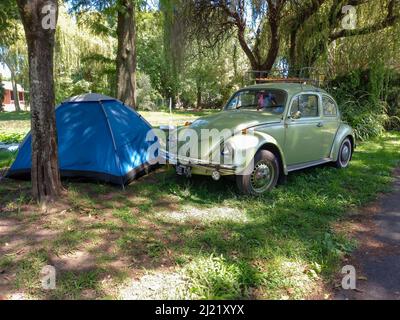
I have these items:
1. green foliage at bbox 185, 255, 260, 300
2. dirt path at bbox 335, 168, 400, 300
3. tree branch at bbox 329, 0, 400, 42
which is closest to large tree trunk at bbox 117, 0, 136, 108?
tree branch at bbox 329, 0, 400, 42

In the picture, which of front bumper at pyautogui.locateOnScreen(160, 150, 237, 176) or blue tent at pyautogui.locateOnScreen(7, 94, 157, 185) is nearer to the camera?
front bumper at pyautogui.locateOnScreen(160, 150, 237, 176)

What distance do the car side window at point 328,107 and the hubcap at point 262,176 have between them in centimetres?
214

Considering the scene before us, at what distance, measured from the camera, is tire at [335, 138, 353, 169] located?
25.0 ft

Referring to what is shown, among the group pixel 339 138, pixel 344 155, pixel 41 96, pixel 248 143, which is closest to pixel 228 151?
pixel 248 143

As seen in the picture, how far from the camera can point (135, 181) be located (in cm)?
652

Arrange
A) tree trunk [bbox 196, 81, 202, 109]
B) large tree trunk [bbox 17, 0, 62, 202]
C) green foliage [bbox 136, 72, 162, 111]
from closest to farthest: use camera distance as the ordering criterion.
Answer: large tree trunk [bbox 17, 0, 62, 202] → green foliage [bbox 136, 72, 162, 111] → tree trunk [bbox 196, 81, 202, 109]

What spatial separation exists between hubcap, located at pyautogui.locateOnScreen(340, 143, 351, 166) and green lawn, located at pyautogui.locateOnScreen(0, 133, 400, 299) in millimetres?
1200

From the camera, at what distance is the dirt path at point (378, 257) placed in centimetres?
336

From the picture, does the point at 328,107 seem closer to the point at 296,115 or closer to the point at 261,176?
the point at 296,115

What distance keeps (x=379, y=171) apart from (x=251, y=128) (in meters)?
3.53

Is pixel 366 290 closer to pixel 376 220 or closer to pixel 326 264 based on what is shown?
pixel 326 264

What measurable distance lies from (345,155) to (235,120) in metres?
3.15

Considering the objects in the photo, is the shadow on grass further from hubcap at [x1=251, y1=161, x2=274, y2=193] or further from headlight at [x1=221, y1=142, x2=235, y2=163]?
hubcap at [x1=251, y1=161, x2=274, y2=193]
